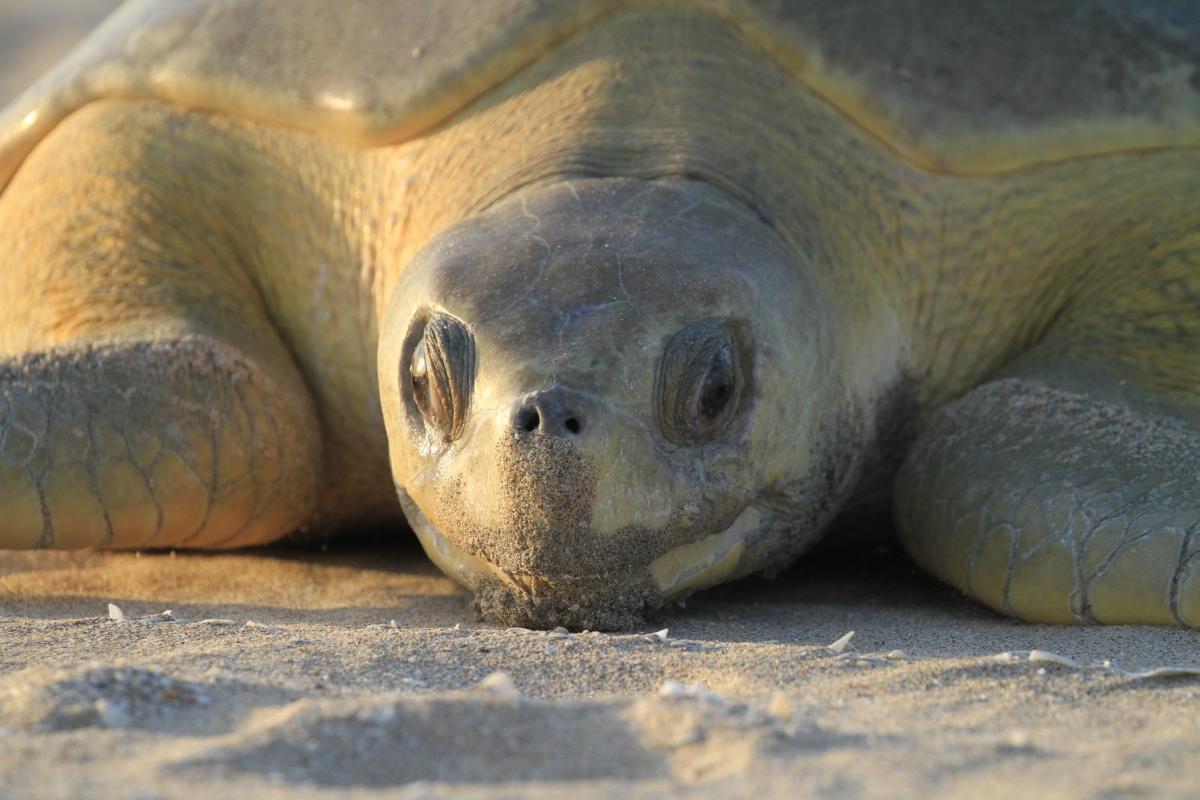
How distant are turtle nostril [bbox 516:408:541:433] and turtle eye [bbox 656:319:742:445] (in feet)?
0.88

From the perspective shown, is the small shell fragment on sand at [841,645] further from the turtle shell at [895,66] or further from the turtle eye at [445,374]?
the turtle shell at [895,66]

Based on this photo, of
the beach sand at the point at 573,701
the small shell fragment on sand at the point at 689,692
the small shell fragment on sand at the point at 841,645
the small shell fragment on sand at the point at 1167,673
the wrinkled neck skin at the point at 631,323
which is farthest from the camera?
the wrinkled neck skin at the point at 631,323

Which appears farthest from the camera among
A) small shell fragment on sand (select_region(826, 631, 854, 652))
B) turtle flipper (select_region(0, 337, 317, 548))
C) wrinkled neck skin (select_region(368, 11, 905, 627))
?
turtle flipper (select_region(0, 337, 317, 548))

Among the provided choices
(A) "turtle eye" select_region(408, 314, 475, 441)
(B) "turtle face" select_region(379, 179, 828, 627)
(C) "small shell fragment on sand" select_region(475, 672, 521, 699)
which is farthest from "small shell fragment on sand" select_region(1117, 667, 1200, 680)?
(A) "turtle eye" select_region(408, 314, 475, 441)

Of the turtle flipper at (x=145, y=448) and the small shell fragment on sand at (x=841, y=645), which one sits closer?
the small shell fragment on sand at (x=841, y=645)

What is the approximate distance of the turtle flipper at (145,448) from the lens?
3229mm

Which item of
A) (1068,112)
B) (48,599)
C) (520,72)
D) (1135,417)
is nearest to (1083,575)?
(1135,417)

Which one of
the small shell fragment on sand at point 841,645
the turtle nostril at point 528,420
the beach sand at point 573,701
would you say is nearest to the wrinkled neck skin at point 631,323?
the turtle nostril at point 528,420

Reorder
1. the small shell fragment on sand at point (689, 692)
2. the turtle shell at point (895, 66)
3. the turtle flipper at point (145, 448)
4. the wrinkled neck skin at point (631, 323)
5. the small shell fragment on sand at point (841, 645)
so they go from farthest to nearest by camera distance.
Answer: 1. the turtle shell at point (895, 66)
2. the turtle flipper at point (145, 448)
3. the wrinkled neck skin at point (631, 323)
4. the small shell fragment on sand at point (841, 645)
5. the small shell fragment on sand at point (689, 692)

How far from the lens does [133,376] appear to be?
134 inches

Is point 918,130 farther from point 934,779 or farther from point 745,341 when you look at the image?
point 934,779

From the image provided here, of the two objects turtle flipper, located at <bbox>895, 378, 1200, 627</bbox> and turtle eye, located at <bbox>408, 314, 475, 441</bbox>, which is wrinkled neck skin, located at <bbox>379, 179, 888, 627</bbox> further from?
turtle flipper, located at <bbox>895, 378, 1200, 627</bbox>

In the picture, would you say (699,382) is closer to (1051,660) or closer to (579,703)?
(1051,660)

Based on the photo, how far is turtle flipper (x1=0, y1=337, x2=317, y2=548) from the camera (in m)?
3.23
